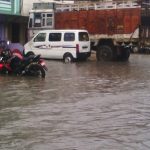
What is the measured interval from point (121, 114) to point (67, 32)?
53.0ft

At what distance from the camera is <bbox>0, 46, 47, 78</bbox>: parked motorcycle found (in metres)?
17.3

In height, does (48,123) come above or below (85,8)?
below

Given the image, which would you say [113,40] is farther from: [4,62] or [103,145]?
[103,145]

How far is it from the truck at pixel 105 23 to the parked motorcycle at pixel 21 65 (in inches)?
400

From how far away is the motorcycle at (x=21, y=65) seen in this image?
1731 centimetres

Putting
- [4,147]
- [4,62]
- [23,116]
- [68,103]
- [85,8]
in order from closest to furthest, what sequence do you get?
[4,147] < [23,116] < [68,103] < [4,62] < [85,8]

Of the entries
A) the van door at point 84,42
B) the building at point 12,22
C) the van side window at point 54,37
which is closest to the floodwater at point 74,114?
the van door at point 84,42

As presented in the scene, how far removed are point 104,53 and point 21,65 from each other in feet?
34.9

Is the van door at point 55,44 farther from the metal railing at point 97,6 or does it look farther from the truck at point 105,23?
the metal railing at point 97,6

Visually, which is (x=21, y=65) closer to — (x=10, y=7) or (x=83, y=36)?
(x=83, y=36)

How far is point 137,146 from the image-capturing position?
7359 millimetres

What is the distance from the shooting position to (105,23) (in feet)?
90.4

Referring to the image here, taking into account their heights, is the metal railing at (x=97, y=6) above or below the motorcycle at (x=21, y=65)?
above

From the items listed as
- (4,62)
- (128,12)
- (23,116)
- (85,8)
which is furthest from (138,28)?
(23,116)
